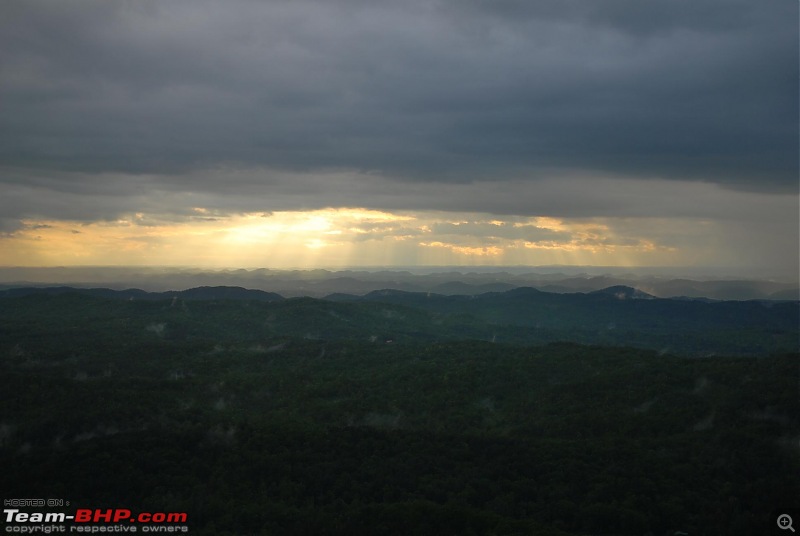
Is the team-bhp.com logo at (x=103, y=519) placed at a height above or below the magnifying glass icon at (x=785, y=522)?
below

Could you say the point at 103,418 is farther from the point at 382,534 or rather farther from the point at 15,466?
the point at 382,534

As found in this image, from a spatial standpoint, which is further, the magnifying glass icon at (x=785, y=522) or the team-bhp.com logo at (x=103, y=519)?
the team-bhp.com logo at (x=103, y=519)

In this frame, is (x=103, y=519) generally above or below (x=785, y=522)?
below

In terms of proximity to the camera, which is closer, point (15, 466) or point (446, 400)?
point (15, 466)

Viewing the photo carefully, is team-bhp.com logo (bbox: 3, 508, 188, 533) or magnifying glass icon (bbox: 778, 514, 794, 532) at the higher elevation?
magnifying glass icon (bbox: 778, 514, 794, 532)

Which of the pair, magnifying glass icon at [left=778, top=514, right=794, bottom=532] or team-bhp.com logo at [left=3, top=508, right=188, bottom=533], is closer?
magnifying glass icon at [left=778, top=514, right=794, bottom=532]

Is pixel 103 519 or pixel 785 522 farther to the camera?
pixel 103 519

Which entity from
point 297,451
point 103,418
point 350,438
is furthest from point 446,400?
point 103,418

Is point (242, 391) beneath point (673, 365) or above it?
beneath
